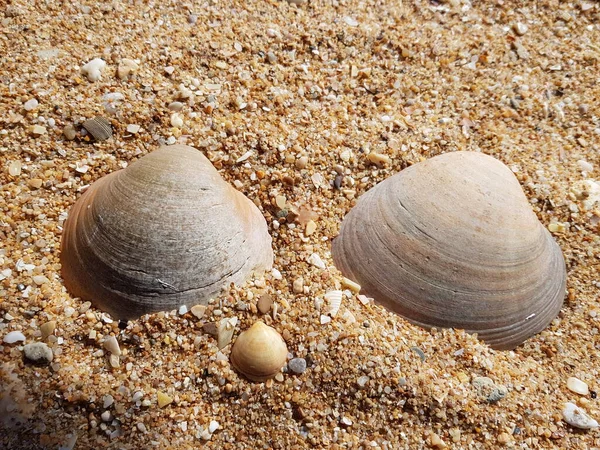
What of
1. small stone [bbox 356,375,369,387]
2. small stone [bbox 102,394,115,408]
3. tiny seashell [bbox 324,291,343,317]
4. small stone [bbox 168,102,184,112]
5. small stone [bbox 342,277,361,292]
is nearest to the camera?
small stone [bbox 102,394,115,408]

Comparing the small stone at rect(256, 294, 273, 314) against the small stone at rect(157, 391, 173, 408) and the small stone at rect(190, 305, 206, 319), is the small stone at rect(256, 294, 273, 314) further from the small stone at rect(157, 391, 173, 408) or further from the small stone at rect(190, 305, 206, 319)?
the small stone at rect(157, 391, 173, 408)

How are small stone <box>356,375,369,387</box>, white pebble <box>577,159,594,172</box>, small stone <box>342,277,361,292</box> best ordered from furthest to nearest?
1. white pebble <box>577,159,594,172</box>
2. small stone <box>342,277,361,292</box>
3. small stone <box>356,375,369,387</box>

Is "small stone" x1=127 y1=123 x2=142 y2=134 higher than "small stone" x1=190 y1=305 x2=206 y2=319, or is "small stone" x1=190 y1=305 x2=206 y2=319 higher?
"small stone" x1=127 y1=123 x2=142 y2=134

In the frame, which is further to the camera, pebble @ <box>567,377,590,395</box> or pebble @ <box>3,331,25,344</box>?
pebble @ <box>567,377,590,395</box>

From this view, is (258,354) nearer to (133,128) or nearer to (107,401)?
(107,401)

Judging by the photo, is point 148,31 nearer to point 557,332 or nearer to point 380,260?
point 380,260

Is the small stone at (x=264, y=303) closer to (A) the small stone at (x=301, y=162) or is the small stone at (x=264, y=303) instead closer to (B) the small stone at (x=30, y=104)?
(A) the small stone at (x=301, y=162)

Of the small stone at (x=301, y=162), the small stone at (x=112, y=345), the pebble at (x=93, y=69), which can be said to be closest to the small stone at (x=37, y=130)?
the pebble at (x=93, y=69)

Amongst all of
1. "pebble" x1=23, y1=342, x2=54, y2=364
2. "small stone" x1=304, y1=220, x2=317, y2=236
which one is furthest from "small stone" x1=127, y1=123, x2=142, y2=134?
"pebble" x1=23, y1=342, x2=54, y2=364
